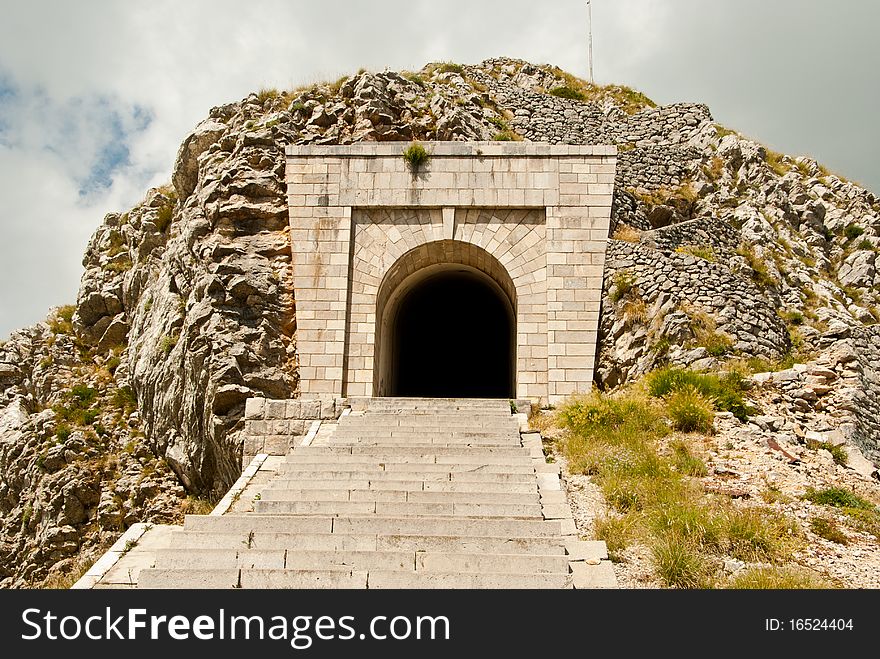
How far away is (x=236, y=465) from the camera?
14.2m

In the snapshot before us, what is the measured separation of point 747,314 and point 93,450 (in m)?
16.1

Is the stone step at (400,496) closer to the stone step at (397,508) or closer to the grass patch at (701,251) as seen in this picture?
the stone step at (397,508)

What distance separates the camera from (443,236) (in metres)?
15.5

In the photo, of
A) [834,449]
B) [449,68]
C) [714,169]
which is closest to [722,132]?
[714,169]

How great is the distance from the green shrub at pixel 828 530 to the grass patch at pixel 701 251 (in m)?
9.09

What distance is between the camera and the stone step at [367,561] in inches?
261

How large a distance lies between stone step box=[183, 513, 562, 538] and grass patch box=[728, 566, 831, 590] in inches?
75.8

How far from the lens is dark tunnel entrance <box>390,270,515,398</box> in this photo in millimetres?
19312

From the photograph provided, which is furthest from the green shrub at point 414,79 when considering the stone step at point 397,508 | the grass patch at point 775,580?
the grass patch at point 775,580

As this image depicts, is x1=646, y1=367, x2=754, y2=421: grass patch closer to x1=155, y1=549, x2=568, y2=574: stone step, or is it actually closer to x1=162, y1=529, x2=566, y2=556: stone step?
x1=162, y1=529, x2=566, y2=556: stone step

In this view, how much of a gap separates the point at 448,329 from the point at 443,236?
877cm

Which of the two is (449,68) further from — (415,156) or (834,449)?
(834,449)

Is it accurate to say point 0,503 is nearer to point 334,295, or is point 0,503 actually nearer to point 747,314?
point 334,295

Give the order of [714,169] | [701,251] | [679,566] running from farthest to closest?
1. [714,169]
2. [701,251]
3. [679,566]
